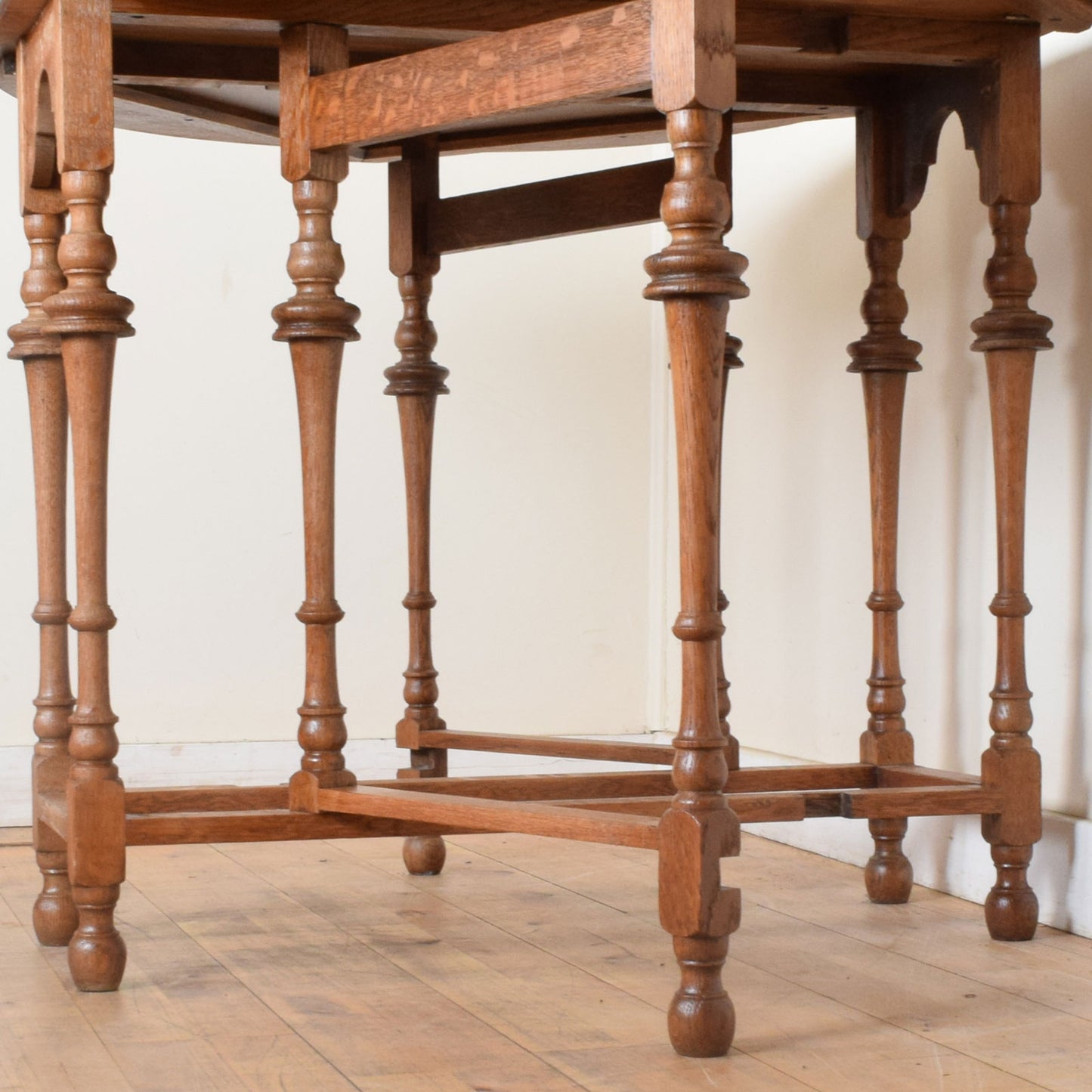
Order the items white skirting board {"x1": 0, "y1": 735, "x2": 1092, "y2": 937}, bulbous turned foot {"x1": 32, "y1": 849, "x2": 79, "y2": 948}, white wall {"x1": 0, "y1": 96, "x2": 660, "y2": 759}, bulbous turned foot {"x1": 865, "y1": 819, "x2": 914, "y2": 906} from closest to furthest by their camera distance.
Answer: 1. bulbous turned foot {"x1": 32, "y1": 849, "x2": 79, "y2": 948}
2. white skirting board {"x1": 0, "y1": 735, "x2": 1092, "y2": 937}
3. bulbous turned foot {"x1": 865, "y1": 819, "x2": 914, "y2": 906}
4. white wall {"x1": 0, "y1": 96, "x2": 660, "y2": 759}

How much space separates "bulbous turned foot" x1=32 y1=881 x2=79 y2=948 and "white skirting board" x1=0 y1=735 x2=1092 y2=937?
801mm

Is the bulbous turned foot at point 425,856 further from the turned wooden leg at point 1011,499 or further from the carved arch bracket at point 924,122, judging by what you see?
the carved arch bracket at point 924,122

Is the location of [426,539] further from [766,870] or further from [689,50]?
[689,50]

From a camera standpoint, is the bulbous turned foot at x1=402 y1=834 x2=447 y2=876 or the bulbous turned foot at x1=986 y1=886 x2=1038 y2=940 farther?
the bulbous turned foot at x1=402 y1=834 x2=447 y2=876

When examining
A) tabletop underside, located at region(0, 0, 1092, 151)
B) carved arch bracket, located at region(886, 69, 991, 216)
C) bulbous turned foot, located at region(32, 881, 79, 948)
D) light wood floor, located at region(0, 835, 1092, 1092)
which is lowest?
light wood floor, located at region(0, 835, 1092, 1092)

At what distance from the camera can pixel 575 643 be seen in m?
2.80

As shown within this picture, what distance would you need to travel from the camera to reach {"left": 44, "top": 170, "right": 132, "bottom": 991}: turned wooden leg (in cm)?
147

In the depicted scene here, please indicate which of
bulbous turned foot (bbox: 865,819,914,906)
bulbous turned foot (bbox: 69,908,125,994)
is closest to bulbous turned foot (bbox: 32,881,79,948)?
bulbous turned foot (bbox: 69,908,125,994)

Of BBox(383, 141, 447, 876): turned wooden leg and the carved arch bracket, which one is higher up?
the carved arch bracket

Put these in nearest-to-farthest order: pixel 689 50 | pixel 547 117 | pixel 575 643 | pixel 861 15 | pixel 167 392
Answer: pixel 689 50
pixel 861 15
pixel 547 117
pixel 167 392
pixel 575 643

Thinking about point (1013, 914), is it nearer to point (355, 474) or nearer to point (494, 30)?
point (494, 30)

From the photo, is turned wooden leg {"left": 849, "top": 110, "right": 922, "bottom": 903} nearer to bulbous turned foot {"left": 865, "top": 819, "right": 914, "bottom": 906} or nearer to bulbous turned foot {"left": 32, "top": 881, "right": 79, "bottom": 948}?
bulbous turned foot {"left": 865, "top": 819, "right": 914, "bottom": 906}

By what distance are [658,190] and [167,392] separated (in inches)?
39.9

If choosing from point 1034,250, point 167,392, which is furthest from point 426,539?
point 1034,250
